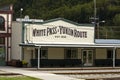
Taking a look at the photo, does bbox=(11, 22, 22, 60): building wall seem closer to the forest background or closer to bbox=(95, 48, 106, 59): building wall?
bbox=(95, 48, 106, 59): building wall

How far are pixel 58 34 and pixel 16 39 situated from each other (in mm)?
4686

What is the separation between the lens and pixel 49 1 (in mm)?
93812

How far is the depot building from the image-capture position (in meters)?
42.7

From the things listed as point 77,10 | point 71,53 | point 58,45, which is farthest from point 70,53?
point 77,10

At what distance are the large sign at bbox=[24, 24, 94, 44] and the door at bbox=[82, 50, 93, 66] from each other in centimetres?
152

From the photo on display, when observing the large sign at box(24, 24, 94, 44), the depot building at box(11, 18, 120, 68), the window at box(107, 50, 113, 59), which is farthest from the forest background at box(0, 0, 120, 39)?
the large sign at box(24, 24, 94, 44)

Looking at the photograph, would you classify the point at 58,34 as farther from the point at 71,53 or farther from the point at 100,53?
the point at 100,53

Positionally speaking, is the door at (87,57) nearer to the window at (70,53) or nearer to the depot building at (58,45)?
the depot building at (58,45)

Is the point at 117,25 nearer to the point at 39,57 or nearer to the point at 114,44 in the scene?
the point at 114,44

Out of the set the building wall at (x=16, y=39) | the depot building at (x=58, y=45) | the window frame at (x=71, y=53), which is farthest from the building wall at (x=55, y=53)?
the building wall at (x=16, y=39)

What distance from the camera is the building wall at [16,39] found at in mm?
43781

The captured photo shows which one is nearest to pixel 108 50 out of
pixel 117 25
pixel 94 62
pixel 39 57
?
pixel 94 62

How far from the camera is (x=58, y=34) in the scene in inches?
1726

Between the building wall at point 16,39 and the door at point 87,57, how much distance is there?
761 cm
